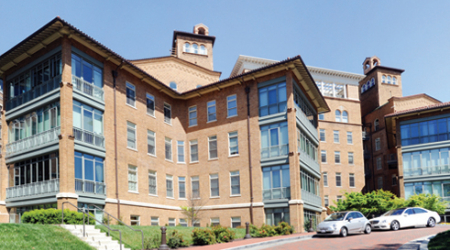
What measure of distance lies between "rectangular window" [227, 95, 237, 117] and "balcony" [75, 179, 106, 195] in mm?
11986

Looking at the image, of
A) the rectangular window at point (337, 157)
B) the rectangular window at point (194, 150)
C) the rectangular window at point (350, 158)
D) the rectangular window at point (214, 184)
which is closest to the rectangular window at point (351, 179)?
the rectangular window at point (350, 158)

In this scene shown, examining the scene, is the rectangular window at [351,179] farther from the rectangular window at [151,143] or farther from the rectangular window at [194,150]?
the rectangular window at [151,143]

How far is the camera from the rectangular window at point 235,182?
1302 inches

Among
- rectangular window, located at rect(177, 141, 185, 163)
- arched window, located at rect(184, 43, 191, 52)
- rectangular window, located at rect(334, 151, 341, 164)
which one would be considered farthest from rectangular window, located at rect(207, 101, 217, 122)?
rectangular window, located at rect(334, 151, 341, 164)

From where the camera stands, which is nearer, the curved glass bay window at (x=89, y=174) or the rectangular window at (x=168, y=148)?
the curved glass bay window at (x=89, y=174)

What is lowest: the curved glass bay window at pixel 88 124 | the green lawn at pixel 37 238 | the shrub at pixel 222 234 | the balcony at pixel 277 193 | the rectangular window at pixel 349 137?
the shrub at pixel 222 234

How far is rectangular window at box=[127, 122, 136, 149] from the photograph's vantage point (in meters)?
30.6

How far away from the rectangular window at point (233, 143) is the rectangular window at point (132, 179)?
770 cm

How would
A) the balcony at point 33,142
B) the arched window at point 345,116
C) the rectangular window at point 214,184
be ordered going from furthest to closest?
the arched window at point 345,116 → the rectangular window at point 214,184 → the balcony at point 33,142

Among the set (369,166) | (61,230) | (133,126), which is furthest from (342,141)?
(61,230)

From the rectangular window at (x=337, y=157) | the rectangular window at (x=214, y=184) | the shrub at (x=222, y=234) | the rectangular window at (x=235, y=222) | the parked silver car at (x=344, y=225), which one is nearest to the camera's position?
the shrub at (x=222, y=234)

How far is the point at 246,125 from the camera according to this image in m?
33.4

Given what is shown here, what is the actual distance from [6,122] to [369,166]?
161 ft

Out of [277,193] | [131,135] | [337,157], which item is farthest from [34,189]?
[337,157]
